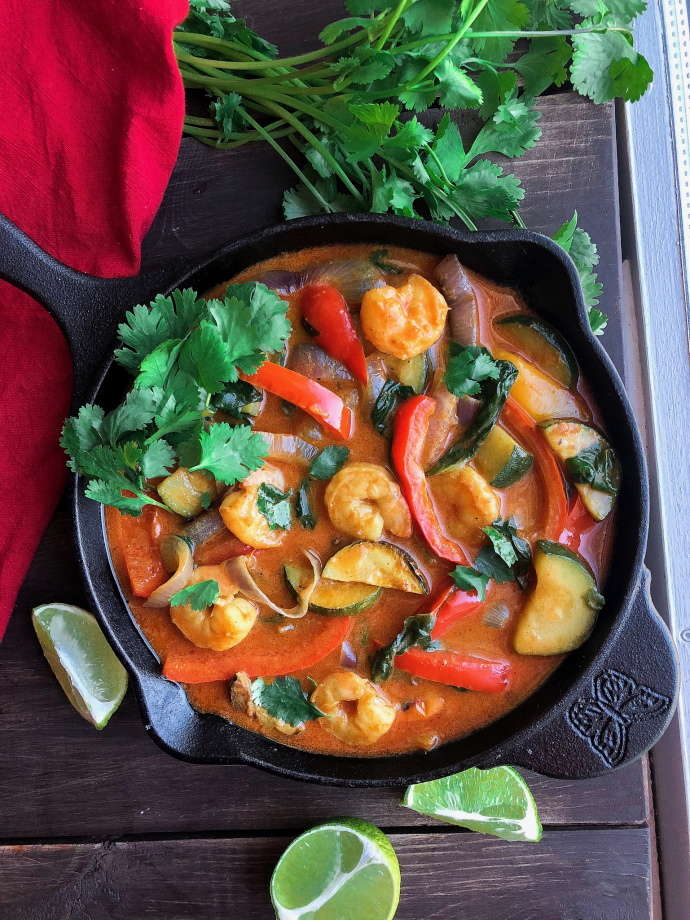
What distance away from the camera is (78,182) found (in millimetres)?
2484

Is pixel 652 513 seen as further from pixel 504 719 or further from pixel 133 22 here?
pixel 133 22

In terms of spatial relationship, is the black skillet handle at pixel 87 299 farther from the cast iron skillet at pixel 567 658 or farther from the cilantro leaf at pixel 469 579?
the cilantro leaf at pixel 469 579

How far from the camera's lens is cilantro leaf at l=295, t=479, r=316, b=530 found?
229 centimetres

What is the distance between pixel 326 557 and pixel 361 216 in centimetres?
104

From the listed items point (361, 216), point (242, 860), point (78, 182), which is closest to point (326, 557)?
point (361, 216)

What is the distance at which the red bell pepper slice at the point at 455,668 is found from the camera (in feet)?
7.36

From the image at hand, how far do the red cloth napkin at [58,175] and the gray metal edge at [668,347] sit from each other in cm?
175

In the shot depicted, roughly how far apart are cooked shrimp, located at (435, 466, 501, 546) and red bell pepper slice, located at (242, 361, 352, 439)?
1.27ft

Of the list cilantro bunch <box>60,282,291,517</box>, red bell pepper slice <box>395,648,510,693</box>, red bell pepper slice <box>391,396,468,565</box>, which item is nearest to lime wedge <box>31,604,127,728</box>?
cilantro bunch <box>60,282,291,517</box>

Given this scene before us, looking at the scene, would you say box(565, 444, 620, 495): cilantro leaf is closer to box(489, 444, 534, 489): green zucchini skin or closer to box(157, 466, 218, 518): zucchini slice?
box(489, 444, 534, 489): green zucchini skin

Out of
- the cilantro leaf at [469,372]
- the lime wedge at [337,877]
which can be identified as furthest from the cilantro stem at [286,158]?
the lime wedge at [337,877]

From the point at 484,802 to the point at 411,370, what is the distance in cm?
149

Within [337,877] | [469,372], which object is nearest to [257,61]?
[469,372]

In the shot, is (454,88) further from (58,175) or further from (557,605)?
(557,605)
